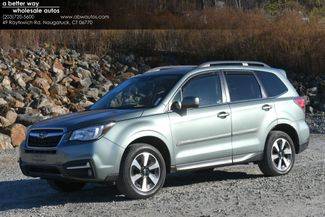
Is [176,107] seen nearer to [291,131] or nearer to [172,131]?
[172,131]

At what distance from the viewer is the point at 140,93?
31.6 ft

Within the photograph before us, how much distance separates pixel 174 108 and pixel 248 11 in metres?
33.5

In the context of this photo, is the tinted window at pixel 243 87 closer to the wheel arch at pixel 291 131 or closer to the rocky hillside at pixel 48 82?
the wheel arch at pixel 291 131

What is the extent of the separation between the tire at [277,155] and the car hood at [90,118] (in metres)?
2.46

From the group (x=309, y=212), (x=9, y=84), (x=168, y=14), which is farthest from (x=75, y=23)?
(x=309, y=212)

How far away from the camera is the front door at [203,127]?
9062 mm

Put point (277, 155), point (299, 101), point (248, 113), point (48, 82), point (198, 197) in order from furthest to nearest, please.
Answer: point (48, 82) < point (299, 101) < point (277, 155) < point (248, 113) < point (198, 197)

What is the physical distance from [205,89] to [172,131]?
106 cm

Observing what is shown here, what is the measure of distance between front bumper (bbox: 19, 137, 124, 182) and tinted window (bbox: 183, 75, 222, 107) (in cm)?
161

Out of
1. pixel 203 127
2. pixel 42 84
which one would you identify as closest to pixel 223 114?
pixel 203 127

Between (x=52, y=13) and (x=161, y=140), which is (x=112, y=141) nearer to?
(x=161, y=140)

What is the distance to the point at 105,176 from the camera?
833 cm

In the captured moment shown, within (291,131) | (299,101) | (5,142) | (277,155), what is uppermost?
(299,101)

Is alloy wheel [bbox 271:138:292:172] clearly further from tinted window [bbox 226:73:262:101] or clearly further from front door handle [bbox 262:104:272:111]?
tinted window [bbox 226:73:262:101]
